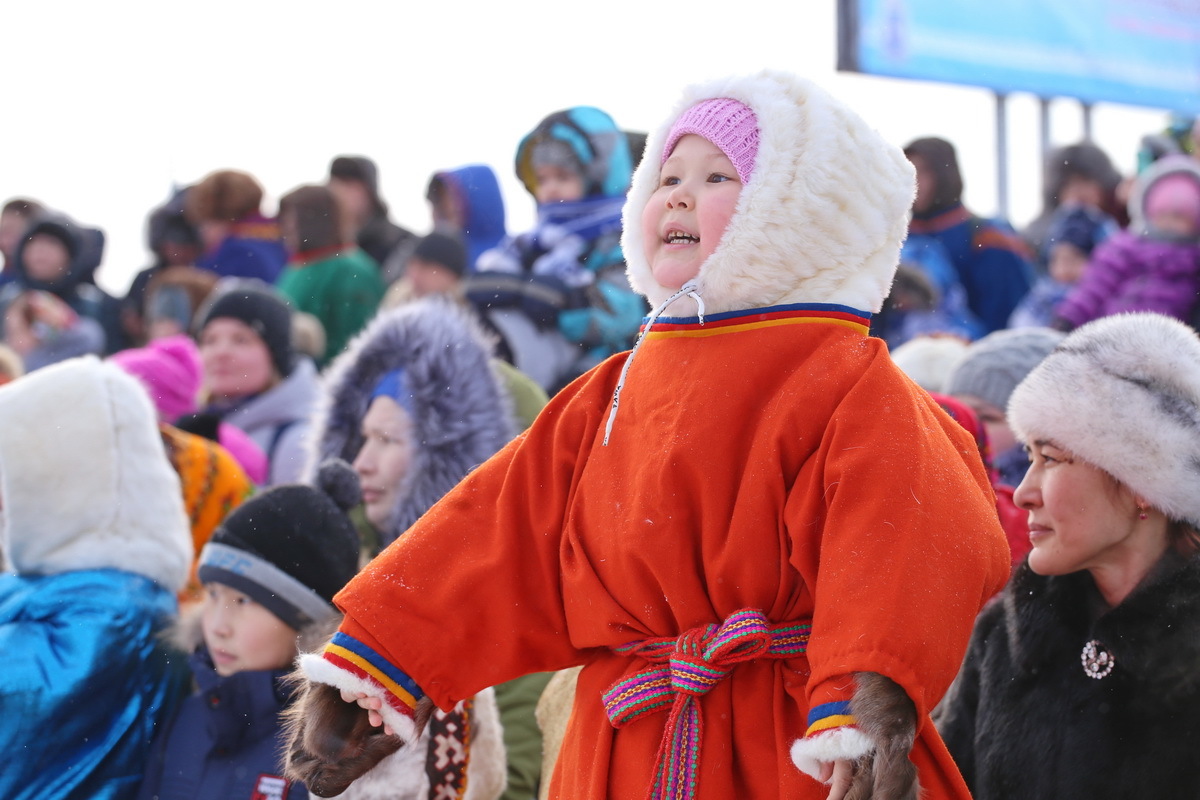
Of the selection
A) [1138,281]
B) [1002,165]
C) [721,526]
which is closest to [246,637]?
→ [721,526]

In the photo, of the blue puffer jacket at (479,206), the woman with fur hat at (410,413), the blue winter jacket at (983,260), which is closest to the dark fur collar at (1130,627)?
the woman with fur hat at (410,413)

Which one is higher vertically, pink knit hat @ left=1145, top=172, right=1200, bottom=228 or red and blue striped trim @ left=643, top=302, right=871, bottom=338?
red and blue striped trim @ left=643, top=302, right=871, bottom=338

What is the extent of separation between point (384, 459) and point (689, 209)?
1668mm

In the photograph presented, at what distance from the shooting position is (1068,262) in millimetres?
6312

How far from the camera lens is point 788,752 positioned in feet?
6.52

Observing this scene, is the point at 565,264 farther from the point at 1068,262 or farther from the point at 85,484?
the point at 1068,262

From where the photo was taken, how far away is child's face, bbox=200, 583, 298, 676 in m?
3.02

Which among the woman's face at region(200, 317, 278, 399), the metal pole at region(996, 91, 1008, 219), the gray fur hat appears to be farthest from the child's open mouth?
the metal pole at region(996, 91, 1008, 219)

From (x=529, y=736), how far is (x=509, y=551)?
1.18 m

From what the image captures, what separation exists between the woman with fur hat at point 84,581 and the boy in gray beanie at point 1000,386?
2276 millimetres

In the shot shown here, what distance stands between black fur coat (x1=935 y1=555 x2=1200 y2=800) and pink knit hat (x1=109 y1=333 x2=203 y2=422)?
11.4 ft

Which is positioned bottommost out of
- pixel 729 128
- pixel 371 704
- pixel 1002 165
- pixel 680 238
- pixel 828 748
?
pixel 1002 165

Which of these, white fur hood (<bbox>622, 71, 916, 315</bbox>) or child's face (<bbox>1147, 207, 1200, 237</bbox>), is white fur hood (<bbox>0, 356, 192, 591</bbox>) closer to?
white fur hood (<bbox>622, 71, 916, 315</bbox>)

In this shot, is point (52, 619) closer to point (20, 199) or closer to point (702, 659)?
point (702, 659)
